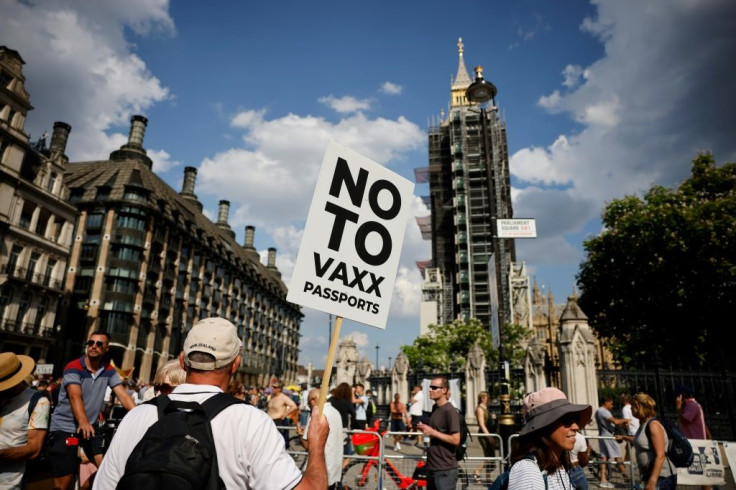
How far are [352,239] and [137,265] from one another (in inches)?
2021

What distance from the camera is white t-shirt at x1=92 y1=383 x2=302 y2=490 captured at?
1.94 m

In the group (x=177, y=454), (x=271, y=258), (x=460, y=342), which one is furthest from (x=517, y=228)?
(x=271, y=258)

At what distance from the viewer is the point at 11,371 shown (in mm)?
3723

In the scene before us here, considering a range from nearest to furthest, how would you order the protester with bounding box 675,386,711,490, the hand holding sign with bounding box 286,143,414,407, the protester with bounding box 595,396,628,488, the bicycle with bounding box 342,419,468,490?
the hand holding sign with bounding box 286,143,414,407
the bicycle with bounding box 342,419,468,490
the protester with bounding box 675,386,711,490
the protester with bounding box 595,396,628,488

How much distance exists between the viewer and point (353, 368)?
26.1m

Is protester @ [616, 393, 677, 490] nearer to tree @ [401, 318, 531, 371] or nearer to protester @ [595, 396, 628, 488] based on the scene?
protester @ [595, 396, 628, 488]

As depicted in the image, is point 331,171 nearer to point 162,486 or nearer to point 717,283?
point 162,486

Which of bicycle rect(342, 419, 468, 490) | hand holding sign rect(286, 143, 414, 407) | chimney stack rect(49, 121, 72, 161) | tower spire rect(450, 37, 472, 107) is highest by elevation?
tower spire rect(450, 37, 472, 107)

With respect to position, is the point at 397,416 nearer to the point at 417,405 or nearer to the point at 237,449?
the point at 417,405

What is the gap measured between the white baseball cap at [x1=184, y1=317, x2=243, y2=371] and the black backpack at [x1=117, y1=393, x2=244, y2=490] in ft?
0.92

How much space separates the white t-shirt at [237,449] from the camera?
194cm

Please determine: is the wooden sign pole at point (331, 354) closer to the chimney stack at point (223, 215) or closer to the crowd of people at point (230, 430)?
the crowd of people at point (230, 430)

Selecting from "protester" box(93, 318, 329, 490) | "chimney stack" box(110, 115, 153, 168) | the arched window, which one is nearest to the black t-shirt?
"protester" box(93, 318, 329, 490)

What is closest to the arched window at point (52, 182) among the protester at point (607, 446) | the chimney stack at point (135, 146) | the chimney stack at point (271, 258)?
the chimney stack at point (135, 146)
